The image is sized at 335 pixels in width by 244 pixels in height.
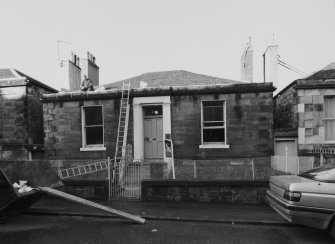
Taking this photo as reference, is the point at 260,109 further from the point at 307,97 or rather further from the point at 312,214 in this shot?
the point at 312,214

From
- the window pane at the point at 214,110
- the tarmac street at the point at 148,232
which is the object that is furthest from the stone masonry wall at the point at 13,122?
the window pane at the point at 214,110

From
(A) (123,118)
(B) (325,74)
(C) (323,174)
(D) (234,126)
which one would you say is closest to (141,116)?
(A) (123,118)

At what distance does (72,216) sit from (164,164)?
4.60 meters

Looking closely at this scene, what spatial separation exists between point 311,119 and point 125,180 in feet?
27.6

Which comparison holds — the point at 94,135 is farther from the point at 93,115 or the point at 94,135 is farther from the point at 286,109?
the point at 286,109

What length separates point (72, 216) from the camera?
703 cm

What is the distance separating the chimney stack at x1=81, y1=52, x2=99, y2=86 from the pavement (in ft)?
32.2

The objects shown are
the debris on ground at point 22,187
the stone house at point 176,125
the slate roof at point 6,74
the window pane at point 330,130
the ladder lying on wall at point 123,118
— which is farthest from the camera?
the slate roof at point 6,74

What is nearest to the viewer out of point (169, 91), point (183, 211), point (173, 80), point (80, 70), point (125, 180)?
point (183, 211)

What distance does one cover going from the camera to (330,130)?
1127 cm

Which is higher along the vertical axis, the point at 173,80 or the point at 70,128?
the point at 173,80

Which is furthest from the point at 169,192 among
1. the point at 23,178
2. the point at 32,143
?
the point at 32,143

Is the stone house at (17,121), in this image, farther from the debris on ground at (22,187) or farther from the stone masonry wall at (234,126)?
the stone masonry wall at (234,126)

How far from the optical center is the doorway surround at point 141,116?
12.0m
